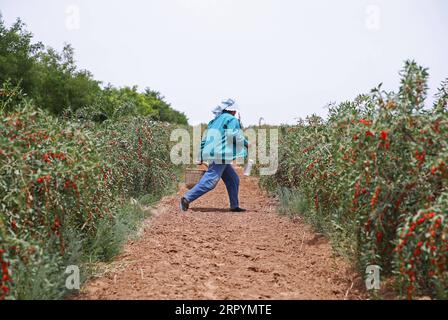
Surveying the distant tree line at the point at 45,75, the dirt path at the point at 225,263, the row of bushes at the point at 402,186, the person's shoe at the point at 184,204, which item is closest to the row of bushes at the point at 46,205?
the dirt path at the point at 225,263

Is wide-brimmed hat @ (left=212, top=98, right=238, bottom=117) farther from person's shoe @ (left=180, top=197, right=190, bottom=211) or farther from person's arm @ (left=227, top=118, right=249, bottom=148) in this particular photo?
person's shoe @ (left=180, top=197, right=190, bottom=211)

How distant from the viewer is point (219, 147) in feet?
23.6

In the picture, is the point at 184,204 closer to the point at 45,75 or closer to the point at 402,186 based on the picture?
the point at 402,186

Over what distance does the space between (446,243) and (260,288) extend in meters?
1.36

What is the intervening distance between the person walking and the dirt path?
0.39 meters

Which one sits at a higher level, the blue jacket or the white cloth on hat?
the white cloth on hat

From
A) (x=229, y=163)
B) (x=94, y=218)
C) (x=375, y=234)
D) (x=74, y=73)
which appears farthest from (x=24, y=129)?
(x=74, y=73)

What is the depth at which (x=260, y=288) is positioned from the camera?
3.82 metres

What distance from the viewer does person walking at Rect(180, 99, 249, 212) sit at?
716cm

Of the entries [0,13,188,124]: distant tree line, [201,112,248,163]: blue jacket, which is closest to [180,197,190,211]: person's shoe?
[201,112,248,163]: blue jacket

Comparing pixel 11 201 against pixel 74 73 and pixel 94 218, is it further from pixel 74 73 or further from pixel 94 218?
pixel 74 73

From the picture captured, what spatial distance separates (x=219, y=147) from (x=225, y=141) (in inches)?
4.6

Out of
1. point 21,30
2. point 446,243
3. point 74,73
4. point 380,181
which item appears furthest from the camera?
point 74,73

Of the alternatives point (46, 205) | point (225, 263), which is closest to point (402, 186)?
point (225, 263)
